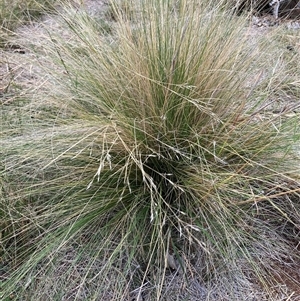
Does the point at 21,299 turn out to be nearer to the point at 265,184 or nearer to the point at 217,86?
the point at 265,184

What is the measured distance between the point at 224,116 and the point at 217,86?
0.10 metres

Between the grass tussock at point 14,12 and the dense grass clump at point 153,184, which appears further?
the grass tussock at point 14,12

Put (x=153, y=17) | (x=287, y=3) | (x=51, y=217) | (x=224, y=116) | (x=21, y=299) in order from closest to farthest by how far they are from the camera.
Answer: (x=21, y=299), (x=51, y=217), (x=224, y=116), (x=153, y=17), (x=287, y=3)

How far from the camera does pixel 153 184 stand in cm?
104

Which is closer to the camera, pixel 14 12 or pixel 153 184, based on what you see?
pixel 153 184

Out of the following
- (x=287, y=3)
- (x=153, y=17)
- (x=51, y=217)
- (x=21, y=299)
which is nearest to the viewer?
(x=21, y=299)

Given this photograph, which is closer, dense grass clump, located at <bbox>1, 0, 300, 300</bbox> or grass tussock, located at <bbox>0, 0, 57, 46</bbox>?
dense grass clump, located at <bbox>1, 0, 300, 300</bbox>

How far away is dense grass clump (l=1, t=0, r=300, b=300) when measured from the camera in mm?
1128

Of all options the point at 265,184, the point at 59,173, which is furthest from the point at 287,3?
the point at 59,173

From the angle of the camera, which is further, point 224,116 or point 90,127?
point 224,116

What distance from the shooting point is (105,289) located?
110 centimetres

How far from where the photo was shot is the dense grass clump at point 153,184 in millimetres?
1128

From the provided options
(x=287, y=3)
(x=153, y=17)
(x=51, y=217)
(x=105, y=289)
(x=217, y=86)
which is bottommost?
(x=287, y=3)

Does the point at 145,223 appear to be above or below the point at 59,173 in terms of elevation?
below
